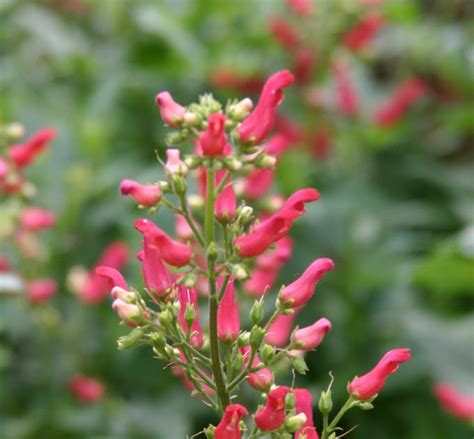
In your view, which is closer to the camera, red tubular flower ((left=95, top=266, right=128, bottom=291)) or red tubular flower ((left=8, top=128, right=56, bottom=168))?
red tubular flower ((left=95, top=266, right=128, bottom=291))

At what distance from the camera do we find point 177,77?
19.5ft

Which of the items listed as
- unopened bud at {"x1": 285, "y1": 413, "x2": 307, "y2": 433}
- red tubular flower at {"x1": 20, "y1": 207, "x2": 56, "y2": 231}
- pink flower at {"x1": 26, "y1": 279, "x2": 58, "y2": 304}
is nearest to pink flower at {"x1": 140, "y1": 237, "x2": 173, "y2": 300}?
unopened bud at {"x1": 285, "y1": 413, "x2": 307, "y2": 433}

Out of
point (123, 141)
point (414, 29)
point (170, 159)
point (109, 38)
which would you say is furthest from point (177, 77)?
point (170, 159)

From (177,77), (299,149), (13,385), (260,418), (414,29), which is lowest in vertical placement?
(260,418)

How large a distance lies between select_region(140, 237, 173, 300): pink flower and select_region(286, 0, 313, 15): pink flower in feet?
→ 12.9

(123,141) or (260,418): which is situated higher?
(123,141)

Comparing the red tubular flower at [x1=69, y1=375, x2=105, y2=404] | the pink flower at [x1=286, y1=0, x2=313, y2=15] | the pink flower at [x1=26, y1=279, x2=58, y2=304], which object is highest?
the pink flower at [x1=286, y1=0, x2=313, y2=15]

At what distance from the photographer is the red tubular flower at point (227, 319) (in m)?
2.24

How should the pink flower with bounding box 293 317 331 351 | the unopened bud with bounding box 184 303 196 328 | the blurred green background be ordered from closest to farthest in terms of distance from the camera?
the unopened bud with bounding box 184 303 196 328 → the pink flower with bounding box 293 317 331 351 → the blurred green background

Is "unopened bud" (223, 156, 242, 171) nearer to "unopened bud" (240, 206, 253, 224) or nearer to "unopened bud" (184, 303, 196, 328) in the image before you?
"unopened bud" (240, 206, 253, 224)

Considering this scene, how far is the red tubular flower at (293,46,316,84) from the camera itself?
5.90 meters

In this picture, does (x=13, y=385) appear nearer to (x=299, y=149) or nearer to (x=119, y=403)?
(x=119, y=403)

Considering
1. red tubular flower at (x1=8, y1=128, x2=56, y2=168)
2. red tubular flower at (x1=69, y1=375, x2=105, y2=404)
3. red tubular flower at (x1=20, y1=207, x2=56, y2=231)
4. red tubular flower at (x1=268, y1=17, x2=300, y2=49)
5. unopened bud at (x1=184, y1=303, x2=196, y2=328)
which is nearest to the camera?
unopened bud at (x1=184, y1=303, x2=196, y2=328)

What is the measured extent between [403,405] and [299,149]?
1.68 metres
